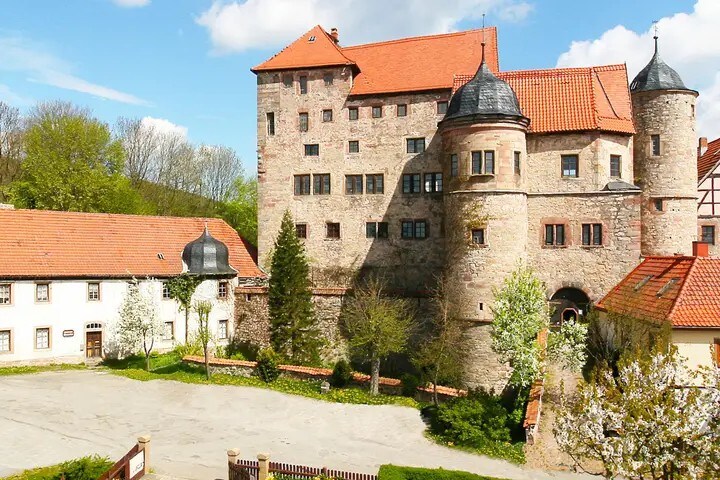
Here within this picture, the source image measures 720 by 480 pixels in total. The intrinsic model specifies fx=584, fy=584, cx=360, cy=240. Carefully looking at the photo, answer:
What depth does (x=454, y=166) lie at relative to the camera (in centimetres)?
2783

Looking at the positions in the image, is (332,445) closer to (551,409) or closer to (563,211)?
(551,409)

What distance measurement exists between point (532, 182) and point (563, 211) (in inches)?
86.4

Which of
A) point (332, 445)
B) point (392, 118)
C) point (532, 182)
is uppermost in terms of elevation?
point (392, 118)

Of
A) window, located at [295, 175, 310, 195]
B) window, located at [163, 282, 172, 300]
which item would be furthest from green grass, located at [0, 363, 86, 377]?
window, located at [295, 175, 310, 195]

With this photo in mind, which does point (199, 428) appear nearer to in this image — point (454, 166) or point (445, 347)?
point (445, 347)

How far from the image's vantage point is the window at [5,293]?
28.4 metres

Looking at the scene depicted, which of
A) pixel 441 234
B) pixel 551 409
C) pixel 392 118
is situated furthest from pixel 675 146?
pixel 551 409

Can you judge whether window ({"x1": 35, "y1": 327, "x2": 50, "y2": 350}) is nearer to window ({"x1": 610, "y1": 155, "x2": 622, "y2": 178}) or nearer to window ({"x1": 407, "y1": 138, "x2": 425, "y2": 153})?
window ({"x1": 407, "y1": 138, "x2": 425, "y2": 153})

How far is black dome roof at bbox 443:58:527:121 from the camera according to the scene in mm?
26812

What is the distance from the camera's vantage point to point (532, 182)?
30.9 m

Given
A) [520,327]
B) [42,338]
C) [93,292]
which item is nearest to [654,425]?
[520,327]

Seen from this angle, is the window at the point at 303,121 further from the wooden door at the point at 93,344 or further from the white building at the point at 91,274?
the wooden door at the point at 93,344

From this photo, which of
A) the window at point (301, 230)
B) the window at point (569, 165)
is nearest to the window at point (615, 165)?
the window at point (569, 165)

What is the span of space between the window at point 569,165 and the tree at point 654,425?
19729mm
